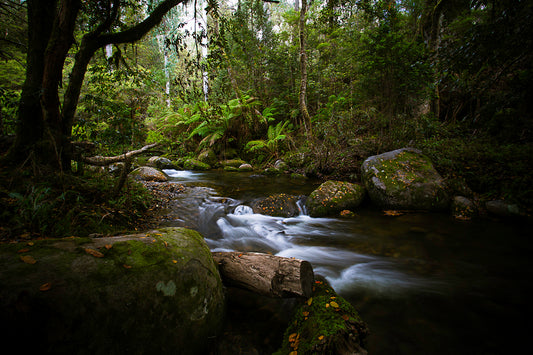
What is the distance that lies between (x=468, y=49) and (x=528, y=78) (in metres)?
0.72

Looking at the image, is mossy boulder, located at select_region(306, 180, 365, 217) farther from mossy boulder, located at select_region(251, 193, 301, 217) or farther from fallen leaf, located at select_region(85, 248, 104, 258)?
fallen leaf, located at select_region(85, 248, 104, 258)

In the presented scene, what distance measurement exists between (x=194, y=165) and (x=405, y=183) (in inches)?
332

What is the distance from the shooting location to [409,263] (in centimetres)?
305

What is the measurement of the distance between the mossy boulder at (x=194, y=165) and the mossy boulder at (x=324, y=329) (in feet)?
29.4

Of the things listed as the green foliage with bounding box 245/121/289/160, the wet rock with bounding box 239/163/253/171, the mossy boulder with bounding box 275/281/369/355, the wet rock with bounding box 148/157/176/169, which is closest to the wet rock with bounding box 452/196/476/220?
the mossy boulder with bounding box 275/281/369/355

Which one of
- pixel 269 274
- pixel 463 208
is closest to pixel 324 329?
pixel 269 274

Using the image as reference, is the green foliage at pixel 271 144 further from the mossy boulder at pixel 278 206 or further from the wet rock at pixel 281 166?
the mossy boulder at pixel 278 206

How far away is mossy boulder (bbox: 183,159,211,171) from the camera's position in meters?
10.0

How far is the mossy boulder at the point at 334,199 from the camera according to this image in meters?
4.86

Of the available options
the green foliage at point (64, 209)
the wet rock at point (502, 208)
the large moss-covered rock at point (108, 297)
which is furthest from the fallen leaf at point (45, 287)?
the wet rock at point (502, 208)

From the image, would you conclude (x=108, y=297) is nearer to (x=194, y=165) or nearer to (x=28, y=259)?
(x=28, y=259)

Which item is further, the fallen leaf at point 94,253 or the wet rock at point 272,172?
the wet rock at point 272,172

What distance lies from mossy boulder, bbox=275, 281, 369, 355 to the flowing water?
52 cm

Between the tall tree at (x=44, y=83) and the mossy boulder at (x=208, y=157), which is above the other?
the tall tree at (x=44, y=83)
